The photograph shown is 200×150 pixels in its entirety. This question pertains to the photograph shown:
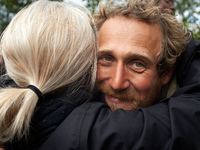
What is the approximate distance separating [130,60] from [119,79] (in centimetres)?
30

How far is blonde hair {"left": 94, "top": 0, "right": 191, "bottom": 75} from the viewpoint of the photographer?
2352 mm

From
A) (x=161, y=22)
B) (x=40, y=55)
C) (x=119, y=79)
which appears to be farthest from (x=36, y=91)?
(x=161, y=22)

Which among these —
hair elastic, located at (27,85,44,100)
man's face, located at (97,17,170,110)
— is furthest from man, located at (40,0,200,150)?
hair elastic, located at (27,85,44,100)

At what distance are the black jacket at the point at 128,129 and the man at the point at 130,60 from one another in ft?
1.89

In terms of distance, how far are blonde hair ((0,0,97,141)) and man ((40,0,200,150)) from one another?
29cm

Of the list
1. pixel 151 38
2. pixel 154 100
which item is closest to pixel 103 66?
pixel 151 38

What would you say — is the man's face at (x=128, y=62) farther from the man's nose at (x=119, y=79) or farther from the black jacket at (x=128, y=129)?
the black jacket at (x=128, y=129)

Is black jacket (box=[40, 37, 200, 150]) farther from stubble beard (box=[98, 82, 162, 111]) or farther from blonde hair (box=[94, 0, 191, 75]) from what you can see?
blonde hair (box=[94, 0, 191, 75])

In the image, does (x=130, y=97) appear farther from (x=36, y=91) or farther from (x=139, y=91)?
(x=36, y=91)

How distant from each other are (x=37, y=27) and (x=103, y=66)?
3.12 ft

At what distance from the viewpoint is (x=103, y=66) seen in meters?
2.26

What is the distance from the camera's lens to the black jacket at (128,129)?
1346 millimetres

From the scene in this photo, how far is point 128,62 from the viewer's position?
2.19 m

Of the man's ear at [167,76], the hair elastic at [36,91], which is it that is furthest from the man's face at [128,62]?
the hair elastic at [36,91]
